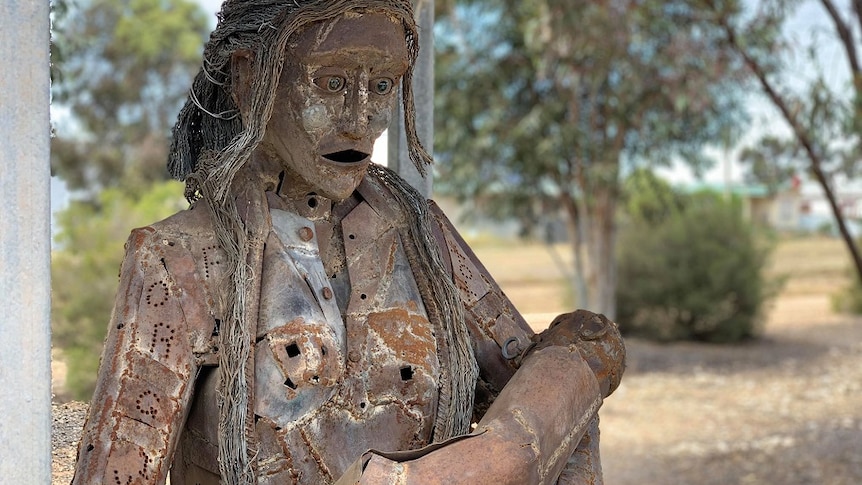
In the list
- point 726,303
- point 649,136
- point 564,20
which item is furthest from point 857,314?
point 564,20

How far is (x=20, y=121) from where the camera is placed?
1.74 metres

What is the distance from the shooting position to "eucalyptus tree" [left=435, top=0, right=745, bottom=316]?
32.3 feet

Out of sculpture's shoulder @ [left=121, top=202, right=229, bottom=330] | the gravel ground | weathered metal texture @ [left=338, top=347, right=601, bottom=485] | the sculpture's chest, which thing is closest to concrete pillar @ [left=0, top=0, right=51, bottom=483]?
sculpture's shoulder @ [left=121, top=202, right=229, bottom=330]

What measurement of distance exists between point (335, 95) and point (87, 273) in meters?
7.79

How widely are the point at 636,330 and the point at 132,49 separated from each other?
1456 cm

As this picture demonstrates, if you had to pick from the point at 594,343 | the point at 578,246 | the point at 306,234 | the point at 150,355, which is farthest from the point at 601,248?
the point at 150,355

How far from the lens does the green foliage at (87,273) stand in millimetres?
8166

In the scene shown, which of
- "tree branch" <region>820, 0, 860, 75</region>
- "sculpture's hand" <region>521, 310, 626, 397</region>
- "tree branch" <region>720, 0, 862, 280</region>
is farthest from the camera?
"tree branch" <region>720, 0, 862, 280</region>

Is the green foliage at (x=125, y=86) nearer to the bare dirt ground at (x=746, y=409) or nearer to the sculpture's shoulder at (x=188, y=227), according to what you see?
the bare dirt ground at (x=746, y=409)

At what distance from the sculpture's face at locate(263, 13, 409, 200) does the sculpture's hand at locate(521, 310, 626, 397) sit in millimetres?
595

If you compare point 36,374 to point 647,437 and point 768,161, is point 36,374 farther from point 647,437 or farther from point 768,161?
point 768,161

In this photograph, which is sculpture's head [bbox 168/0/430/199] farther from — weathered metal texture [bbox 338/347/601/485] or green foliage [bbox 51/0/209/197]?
green foliage [bbox 51/0/209/197]

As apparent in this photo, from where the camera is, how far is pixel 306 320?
2.12m

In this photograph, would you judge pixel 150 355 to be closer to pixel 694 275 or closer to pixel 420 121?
pixel 420 121
